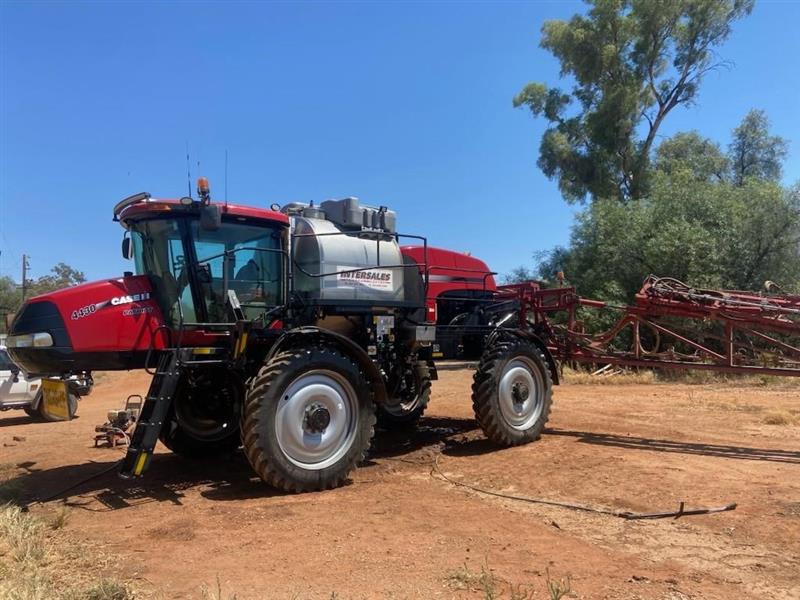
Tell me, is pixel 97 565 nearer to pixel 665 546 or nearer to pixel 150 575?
pixel 150 575

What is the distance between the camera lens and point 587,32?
93.7 ft

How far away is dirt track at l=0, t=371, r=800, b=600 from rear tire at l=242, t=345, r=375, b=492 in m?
0.28

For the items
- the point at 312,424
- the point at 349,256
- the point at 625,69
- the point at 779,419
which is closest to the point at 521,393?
the point at 349,256

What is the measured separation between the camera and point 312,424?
6.30 metres

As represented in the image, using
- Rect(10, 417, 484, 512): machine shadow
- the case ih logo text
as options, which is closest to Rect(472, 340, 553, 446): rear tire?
Rect(10, 417, 484, 512): machine shadow

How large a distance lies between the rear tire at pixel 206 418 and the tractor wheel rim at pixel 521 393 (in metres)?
3.48

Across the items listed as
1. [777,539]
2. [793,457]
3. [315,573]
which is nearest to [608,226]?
[793,457]

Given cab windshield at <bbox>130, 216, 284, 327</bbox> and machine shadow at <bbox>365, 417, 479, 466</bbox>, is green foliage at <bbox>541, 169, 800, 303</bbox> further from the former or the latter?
cab windshield at <bbox>130, 216, 284, 327</bbox>

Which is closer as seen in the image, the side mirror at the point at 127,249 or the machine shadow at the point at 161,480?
the machine shadow at the point at 161,480

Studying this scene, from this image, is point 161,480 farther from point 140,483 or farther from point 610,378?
point 610,378

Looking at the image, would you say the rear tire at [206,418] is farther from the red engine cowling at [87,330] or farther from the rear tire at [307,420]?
the rear tire at [307,420]

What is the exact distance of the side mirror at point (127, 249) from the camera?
6.85 m

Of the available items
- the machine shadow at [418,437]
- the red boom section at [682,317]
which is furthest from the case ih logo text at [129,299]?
the red boom section at [682,317]

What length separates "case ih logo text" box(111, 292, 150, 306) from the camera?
6160 mm
